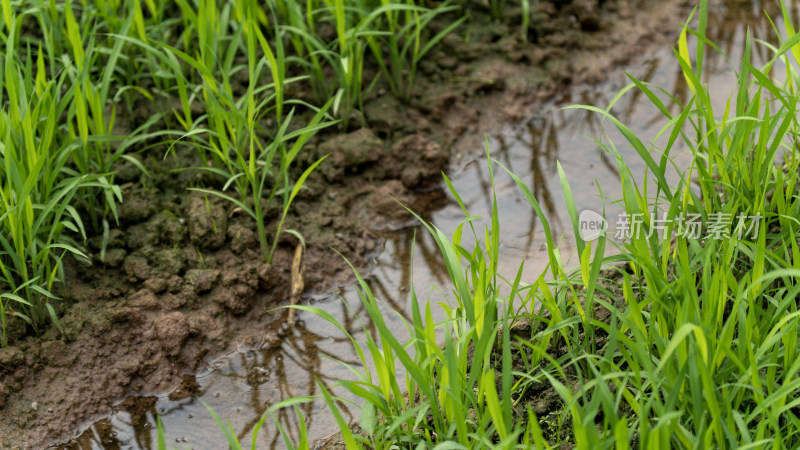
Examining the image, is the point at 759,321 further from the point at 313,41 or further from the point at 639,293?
the point at 313,41

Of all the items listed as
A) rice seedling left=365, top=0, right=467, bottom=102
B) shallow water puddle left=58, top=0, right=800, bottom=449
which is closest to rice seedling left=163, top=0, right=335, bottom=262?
shallow water puddle left=58, top=0, right=800, bottom=449

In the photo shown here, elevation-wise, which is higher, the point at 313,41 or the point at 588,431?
the point at 313,41

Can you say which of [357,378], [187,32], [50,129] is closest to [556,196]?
[357,378]

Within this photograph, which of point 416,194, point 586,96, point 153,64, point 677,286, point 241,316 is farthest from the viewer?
point 586,96

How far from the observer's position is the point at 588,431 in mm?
1449

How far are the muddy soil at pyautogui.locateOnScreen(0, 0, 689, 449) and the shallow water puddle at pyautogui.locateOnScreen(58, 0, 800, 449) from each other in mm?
47

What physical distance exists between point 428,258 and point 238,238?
0.63 meters

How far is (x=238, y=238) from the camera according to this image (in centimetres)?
256

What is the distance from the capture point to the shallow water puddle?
7.13ft

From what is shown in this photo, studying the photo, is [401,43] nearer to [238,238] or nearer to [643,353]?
[238,238]

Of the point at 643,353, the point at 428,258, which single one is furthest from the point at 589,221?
the point at 643,353

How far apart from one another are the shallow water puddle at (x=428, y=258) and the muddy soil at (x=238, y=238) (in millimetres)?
47

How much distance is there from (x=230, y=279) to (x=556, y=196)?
46.4 inches

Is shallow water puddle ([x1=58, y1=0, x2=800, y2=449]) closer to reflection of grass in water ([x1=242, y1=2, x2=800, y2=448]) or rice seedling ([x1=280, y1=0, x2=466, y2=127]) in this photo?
reflection of grass in water ([x1=242, y1=2, x2=800, y2=448])
